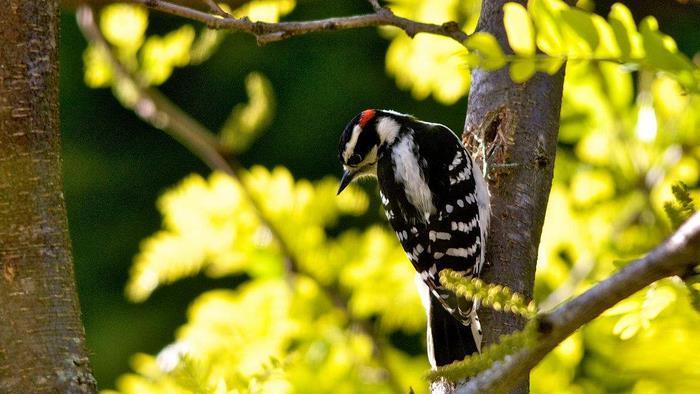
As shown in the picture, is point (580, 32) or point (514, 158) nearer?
point (580, 32)

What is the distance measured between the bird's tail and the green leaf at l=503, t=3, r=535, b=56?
1.25 meters

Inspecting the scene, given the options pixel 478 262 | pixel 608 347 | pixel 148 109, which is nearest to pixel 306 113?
pixel 148 109

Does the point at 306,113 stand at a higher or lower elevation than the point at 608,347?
higher

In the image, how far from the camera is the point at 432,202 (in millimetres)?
3312

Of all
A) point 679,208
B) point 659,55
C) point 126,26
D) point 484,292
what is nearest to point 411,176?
point 126,26

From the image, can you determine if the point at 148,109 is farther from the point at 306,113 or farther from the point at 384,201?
the point at 306,113

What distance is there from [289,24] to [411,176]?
1.05 m

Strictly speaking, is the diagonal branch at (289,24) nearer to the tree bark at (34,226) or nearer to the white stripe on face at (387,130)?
the tree bark at (34,226)

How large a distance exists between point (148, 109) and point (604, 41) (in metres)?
2.32

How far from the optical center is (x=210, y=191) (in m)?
3.09

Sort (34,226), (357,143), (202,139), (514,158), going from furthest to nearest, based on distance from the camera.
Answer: (357,143), (202,139), (514,158), (34,226)

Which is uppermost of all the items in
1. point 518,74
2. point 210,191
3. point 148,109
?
point 148,109

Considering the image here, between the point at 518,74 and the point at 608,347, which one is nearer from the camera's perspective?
the point at 518,74

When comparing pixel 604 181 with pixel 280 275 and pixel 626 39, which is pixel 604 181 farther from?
pixel 626 39
